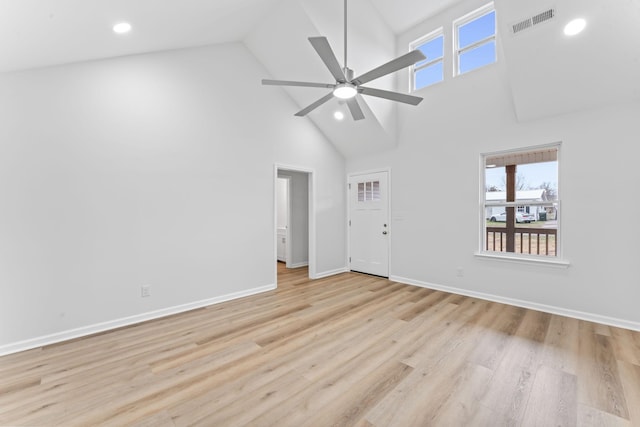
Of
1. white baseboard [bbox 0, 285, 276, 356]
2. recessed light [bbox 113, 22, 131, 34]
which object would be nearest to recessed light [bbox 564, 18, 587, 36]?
recessed light [bbox 113, 22, 131, 34]

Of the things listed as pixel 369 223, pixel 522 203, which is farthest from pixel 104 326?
pixel 522 203

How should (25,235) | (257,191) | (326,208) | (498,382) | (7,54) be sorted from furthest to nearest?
1. (326,208)
2. (257,191)
3. (25,235)
4. (7,54)
5. (498,382)

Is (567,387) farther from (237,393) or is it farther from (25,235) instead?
(25,235)

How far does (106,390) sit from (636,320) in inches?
203

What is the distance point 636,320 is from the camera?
9.87 ft

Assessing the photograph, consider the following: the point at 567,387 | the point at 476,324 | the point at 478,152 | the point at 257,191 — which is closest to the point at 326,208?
the point at 257,191

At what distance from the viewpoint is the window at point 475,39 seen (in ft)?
12.9

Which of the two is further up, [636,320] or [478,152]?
[478,152]

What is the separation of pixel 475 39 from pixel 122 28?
14.8 ft

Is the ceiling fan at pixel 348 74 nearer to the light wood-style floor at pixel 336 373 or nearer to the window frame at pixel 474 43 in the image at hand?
the window frame at pixel 474 43

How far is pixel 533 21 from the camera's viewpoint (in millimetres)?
2785

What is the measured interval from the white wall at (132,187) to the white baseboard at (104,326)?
19 mm

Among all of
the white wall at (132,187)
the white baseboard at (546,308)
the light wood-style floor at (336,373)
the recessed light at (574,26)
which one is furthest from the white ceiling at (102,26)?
the white baseboard at (546,308)

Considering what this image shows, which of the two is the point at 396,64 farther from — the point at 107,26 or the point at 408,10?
the point at 408,10
